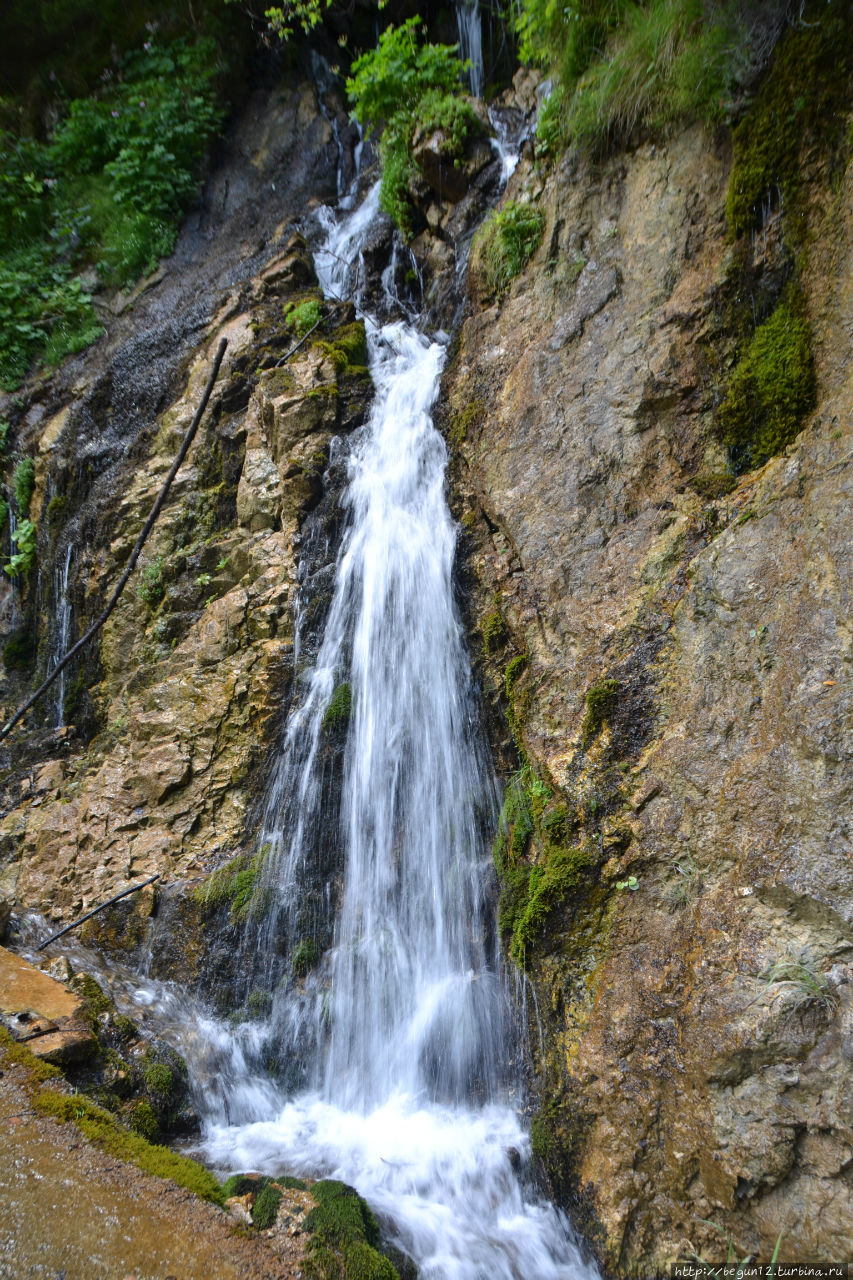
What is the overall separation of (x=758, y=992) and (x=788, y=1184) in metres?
0.65

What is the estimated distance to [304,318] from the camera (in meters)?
7.65

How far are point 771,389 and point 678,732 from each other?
185 cm

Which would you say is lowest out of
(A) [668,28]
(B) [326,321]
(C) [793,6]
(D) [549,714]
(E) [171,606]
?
(D) [549,714]

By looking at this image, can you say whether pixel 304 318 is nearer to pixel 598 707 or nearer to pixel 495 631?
pixel 495 631

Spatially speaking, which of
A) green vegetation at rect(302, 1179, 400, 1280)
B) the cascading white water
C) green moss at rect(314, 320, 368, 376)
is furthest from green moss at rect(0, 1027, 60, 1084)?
green moss at rect(314, 320, 368, 376)

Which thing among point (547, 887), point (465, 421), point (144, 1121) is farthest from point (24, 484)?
point (547, 887)

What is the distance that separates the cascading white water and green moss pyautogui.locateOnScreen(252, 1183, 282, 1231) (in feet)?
1.87

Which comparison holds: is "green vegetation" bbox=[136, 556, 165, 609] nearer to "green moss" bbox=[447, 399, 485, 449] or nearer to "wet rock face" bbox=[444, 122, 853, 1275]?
"green moss" bbox=[447, 399, 485, 449]

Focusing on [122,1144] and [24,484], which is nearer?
[122,1144]

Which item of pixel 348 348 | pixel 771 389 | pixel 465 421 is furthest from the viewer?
pixel 348 348

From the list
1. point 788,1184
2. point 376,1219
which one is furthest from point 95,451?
point 788,1184

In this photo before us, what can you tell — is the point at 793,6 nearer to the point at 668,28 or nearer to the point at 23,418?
the point at 668,28

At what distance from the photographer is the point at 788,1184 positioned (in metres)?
2.44

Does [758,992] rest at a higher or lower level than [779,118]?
lower
